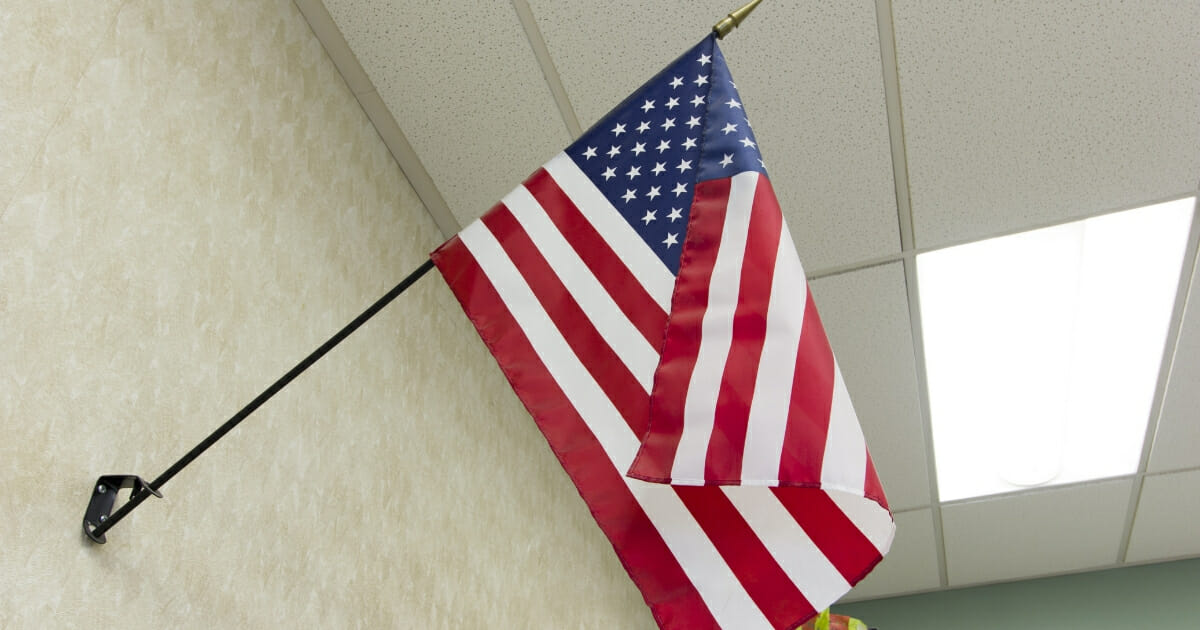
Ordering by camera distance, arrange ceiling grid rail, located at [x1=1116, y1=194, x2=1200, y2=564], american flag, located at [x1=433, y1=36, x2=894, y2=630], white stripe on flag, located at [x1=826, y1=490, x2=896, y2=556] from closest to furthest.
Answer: american flag, located at [x1=433, y1=36, x2=894, y2=630]
white stripe on flag, located at [x1=826, y1=490, x2=896, y2=556]
ceiling grid rail, located at [x1=1116, y1=194, x2=1200, y2=564]

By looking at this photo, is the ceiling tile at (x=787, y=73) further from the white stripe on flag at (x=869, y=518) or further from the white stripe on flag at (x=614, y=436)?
the white stripe on flag at (x=869, y=518)

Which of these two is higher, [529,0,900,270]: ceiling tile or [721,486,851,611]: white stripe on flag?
[529,0,900,270]: ceiling tile

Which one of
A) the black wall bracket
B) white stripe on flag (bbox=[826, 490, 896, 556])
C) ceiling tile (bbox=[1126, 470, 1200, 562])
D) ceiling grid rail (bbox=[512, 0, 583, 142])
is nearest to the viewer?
the black wall bracket

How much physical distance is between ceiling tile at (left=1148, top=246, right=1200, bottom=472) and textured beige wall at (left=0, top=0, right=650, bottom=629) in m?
1.78

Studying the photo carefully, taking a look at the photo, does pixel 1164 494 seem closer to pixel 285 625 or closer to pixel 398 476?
pixel 398 476

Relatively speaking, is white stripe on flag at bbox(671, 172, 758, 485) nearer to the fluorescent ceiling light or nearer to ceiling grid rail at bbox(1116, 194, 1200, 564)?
the fluorescent ceiling light

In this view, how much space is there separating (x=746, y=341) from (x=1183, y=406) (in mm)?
2083

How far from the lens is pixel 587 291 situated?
126cm

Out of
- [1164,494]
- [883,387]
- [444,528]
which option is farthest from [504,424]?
[1164,494]

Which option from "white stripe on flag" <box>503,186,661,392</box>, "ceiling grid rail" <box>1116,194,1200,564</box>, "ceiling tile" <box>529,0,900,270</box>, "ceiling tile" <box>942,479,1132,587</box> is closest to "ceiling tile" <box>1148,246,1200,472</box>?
"ceiling grid rail" <box>1116,194,1200,564</box>

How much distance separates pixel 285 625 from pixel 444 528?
1.69 feet

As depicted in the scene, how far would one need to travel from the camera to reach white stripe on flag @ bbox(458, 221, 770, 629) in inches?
47.1

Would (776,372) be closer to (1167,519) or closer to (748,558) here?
(748,558)

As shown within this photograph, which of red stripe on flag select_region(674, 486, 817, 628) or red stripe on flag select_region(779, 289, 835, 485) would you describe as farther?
red stripe on flag select_region(674, 486, 817, 628)
